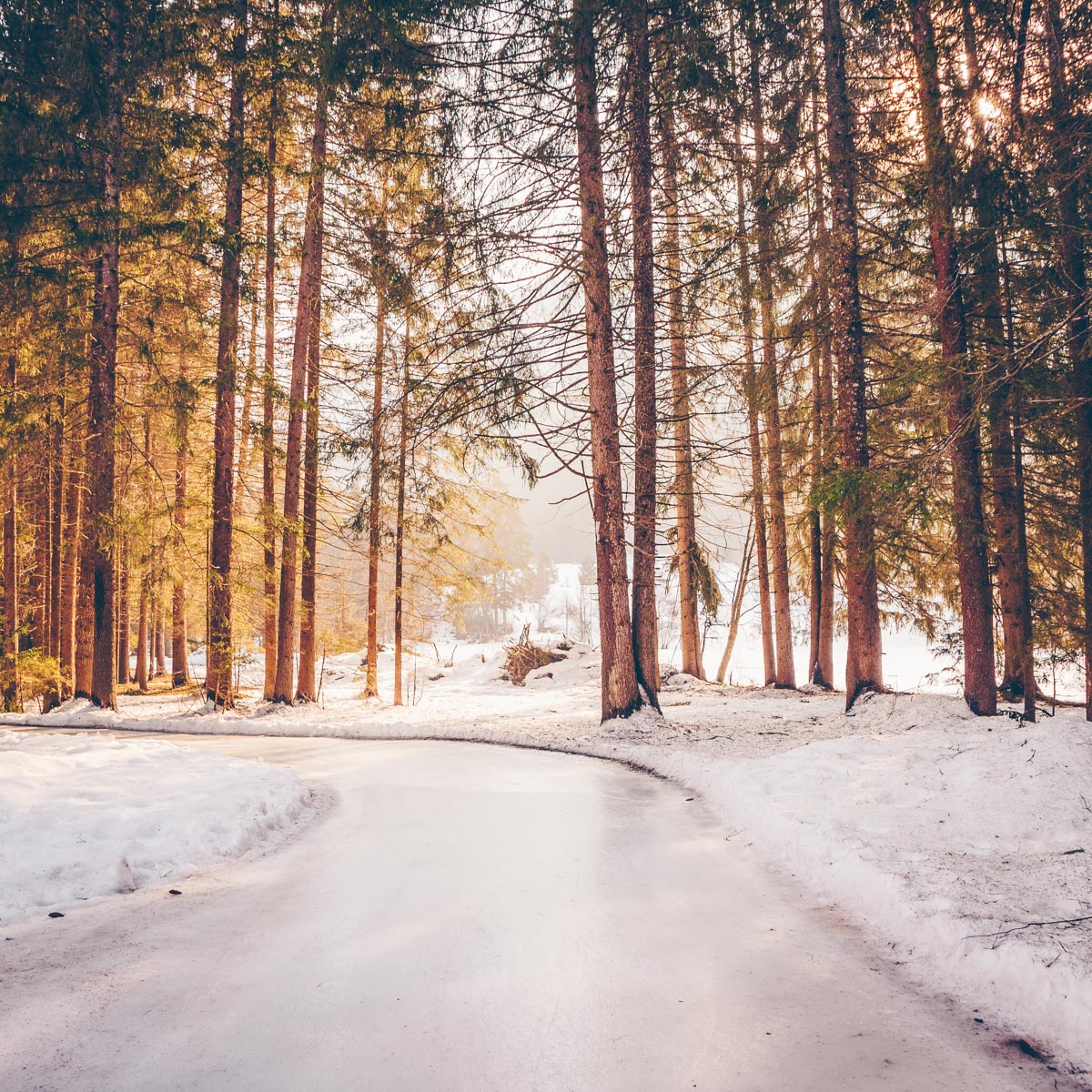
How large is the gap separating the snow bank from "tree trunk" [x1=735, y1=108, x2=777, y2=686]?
8047mm

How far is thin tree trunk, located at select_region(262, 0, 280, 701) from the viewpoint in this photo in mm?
12898

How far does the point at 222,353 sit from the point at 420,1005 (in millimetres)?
14062

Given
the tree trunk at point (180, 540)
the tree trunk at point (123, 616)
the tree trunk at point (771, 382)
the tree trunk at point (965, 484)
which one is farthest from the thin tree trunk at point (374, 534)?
the tree trunk at point (965, 484)

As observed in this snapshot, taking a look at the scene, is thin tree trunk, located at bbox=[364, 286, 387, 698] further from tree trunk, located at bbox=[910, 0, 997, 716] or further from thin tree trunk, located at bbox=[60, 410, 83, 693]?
tree trunk, located at bbox=[910, 0, 997, 716]

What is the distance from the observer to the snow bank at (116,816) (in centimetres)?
387

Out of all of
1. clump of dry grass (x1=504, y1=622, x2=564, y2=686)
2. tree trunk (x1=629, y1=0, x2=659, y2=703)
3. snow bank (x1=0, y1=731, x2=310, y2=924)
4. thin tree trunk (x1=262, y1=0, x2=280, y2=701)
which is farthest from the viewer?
clump of dry grass (x1=504, y1=622, x2=564, y2=686)

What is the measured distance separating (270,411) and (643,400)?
889 cm

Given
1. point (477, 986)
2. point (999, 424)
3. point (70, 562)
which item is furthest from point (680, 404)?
point (70, 562)

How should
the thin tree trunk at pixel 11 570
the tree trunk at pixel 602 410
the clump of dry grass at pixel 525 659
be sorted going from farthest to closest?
the clump of dry grass at pixel 525 659 → the thin tree trunk at pixel 11 570 → the tree trunk at pixel 602 410

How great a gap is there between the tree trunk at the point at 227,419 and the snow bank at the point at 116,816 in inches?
261

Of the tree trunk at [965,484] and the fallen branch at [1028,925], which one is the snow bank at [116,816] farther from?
the tree trunk at [965,484]

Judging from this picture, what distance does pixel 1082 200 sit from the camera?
22.1ft

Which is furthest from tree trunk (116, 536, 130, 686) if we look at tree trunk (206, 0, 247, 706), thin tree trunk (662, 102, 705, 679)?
thin tree trunk (662, 102, 705, 679)

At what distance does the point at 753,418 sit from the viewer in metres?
13.3
